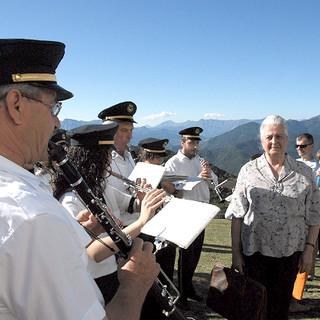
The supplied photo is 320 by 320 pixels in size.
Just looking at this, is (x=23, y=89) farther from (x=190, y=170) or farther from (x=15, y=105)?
(x=190, y=170)

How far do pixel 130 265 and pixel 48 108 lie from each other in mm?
925

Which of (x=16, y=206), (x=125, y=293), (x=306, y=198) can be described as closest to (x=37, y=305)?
(x=16, y=206)

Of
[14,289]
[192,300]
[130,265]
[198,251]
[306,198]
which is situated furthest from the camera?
[198,251]

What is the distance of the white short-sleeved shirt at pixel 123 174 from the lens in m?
3.62

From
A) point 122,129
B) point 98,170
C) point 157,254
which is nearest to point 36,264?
point 98,170

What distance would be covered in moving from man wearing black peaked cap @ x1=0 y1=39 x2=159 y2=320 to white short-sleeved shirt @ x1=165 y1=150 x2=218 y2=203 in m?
4.52

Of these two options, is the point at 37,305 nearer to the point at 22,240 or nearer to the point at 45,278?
the point at 45,278

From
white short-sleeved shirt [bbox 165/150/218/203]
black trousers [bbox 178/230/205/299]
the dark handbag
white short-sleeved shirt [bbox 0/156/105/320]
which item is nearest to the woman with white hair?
the dark handbag

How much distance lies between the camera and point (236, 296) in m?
3.11

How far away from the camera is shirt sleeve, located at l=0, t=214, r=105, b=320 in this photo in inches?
33.9

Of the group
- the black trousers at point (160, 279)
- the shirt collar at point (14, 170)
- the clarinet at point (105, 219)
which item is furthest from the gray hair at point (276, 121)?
the shirt collar at point (14, 170)

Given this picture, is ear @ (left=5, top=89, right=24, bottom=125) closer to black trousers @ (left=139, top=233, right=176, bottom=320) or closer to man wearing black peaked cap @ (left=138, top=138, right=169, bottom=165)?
black trousers @ (left=139, top=233, right=176, bottom=320)

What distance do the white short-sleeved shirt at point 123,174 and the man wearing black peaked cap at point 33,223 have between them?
216 cm

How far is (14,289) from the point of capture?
2.85 feet
